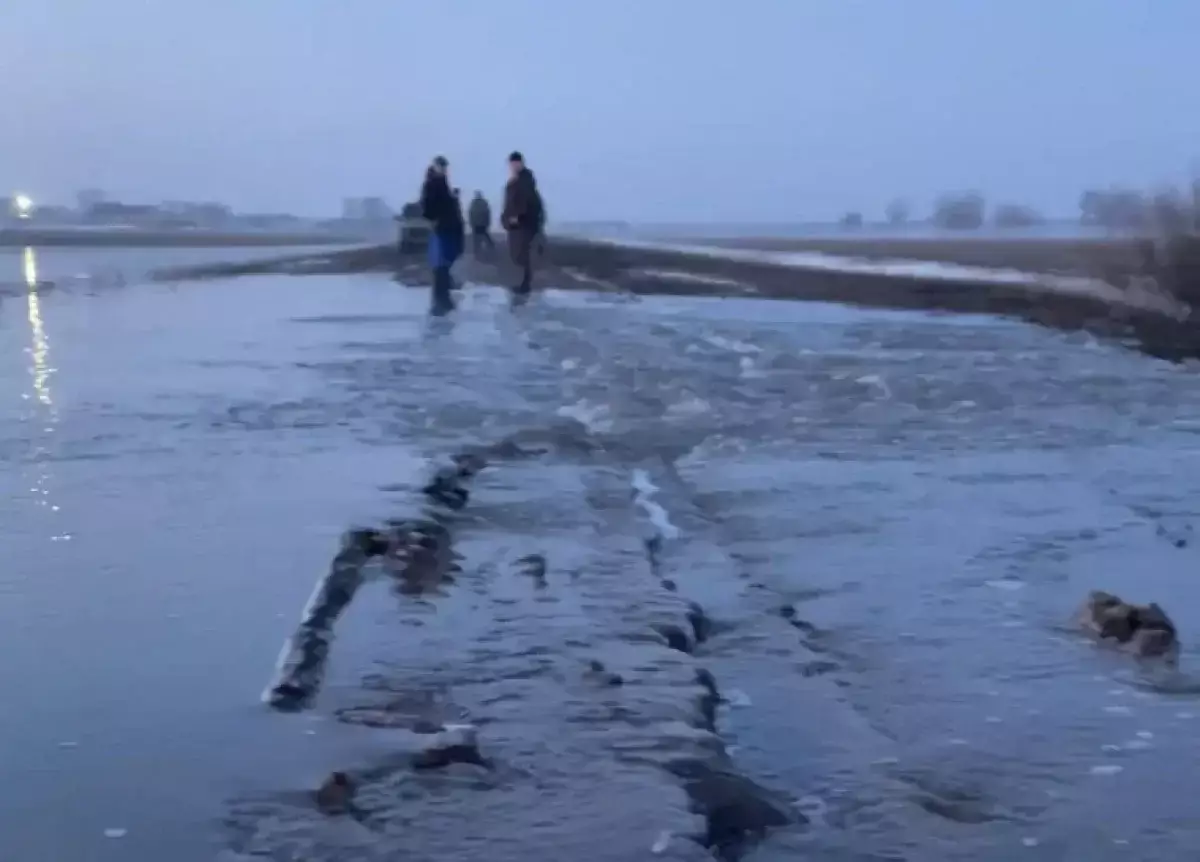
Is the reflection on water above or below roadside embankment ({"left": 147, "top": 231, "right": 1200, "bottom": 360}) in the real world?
below

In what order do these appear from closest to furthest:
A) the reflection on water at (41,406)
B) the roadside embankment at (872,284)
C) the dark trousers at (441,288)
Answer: the reflection on water at (41,406) < the roadside embankment at (872,284) < the dark trousers at (441,288)

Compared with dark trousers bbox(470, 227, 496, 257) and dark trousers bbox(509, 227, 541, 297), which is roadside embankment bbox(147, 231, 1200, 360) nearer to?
dark trousers bbox(470, 227, 496, 257)

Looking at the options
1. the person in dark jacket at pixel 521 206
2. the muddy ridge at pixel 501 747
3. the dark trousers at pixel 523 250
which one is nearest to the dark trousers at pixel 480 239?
the dark trousers at pixel 523 250

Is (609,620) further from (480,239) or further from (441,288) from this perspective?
(480,239)

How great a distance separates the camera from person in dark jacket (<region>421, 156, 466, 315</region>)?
82.8 ft

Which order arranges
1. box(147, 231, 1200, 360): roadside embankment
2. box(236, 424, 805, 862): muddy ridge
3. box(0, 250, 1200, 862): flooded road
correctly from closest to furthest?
box(236, 424, 805, 862): muddy ridge
box(0, 250, 1200, 862): flooded road
box(147, 231, 1200, 360): roadside embankment

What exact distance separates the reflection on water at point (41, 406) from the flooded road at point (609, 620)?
0.07 metres

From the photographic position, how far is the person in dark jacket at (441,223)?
25.2 meters

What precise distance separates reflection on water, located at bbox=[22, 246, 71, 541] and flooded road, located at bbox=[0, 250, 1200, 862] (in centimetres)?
7

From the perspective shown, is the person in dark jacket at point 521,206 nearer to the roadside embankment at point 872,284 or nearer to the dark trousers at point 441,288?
the dark trousers at point 441,288

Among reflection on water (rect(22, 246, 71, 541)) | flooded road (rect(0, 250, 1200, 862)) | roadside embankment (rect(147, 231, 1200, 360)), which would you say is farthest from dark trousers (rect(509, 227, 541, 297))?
flooded road (rect(0, 250, 1200, 862))

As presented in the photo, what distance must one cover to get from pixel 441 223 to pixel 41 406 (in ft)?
42.8

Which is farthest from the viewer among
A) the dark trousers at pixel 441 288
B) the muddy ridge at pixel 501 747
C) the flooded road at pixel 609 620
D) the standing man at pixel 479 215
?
the standing man at pixel 479 215

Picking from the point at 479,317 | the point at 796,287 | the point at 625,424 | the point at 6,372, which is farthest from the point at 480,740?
the point at 796,287
